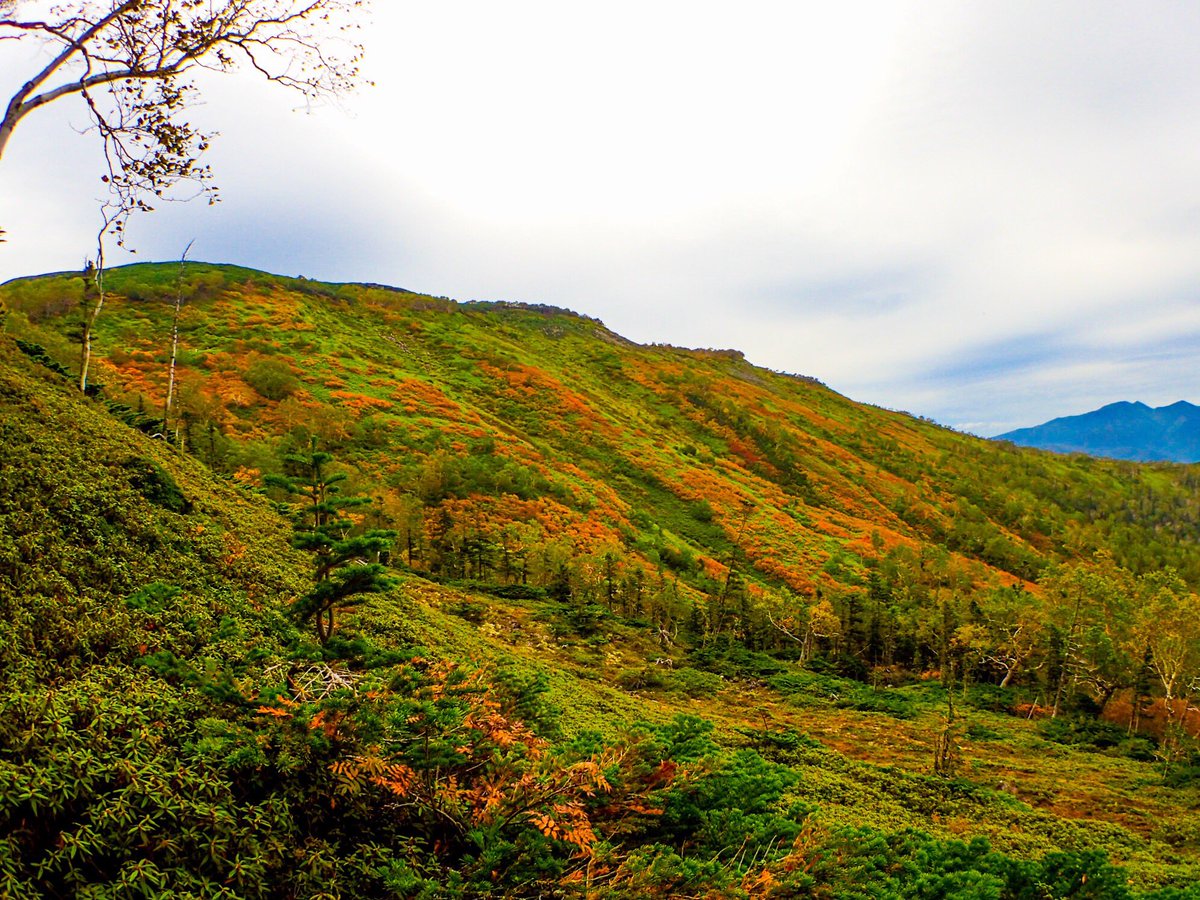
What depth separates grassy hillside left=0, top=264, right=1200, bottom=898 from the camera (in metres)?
4.86

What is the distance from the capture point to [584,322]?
168m

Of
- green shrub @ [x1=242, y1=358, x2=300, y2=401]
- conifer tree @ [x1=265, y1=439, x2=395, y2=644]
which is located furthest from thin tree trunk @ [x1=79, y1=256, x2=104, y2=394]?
green shrub @ [x1=242, y1=358, x2=300, y2=401]

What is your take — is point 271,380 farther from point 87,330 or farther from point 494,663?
point 494,663

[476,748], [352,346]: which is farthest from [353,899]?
[352,346]

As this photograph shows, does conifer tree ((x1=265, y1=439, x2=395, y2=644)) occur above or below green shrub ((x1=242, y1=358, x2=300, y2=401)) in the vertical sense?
below

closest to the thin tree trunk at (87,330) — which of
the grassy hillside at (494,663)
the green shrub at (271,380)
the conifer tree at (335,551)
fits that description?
the grassy hillside at (494,663)

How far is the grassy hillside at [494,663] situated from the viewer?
4.86 meters

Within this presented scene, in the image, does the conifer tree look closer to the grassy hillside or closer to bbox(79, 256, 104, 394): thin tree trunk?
Answer: the grassy hillside

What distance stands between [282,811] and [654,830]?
389 centimetres

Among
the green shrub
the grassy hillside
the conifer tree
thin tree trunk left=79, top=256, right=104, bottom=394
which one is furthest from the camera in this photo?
the green shrub

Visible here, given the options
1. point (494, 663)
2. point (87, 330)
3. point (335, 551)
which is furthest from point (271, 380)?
point (335, 551)

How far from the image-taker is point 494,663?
11.5 m

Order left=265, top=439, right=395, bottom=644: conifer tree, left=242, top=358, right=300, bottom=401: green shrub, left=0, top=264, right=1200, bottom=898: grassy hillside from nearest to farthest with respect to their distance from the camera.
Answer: left=0, top=264, right=1200, bottom=898: grassy hillside, left=265, top=439, right=395, bottom=644: conifer tree, left=242, top=358, right=300, bottom=401: green shrub

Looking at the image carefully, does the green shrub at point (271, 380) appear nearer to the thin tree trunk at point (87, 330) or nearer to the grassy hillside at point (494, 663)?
the grassy hillside at point (494, 663)
